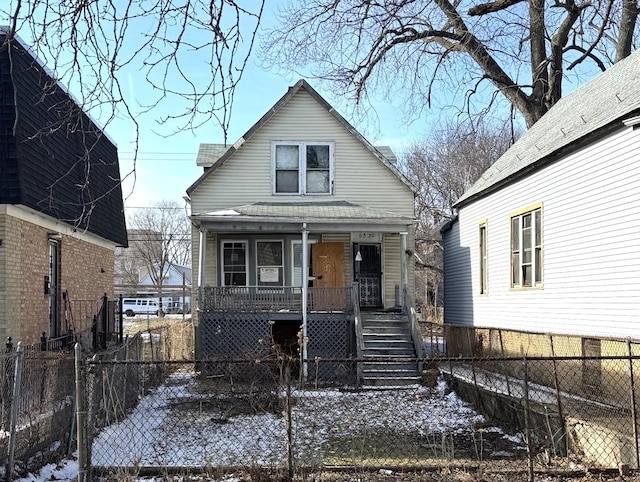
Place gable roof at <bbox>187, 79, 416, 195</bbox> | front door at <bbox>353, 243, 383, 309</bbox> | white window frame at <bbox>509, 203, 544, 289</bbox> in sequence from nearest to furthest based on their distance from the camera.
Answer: white window frame at <bbox>509, 203, 544, 289</bbox>
gable roof at <bbox>187, 79, 416, 195</bbox>
front door at <bbox>353, 243, 383, 309</bbox>

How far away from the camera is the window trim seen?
17.3m

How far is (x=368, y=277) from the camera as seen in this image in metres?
19.3

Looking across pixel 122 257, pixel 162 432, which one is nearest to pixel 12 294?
pixel 162 432

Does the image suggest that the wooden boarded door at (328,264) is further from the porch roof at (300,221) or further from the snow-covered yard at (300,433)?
the snow-covered yard at (300,433)

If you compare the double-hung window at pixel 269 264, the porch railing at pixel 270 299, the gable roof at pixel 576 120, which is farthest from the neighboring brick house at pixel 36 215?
the gable roof at pixel 576 120

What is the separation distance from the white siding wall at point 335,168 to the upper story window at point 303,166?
0.61 ft

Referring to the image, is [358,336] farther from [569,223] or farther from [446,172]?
[446,172]

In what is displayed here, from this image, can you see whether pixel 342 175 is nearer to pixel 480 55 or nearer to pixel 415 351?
pixel 415 351

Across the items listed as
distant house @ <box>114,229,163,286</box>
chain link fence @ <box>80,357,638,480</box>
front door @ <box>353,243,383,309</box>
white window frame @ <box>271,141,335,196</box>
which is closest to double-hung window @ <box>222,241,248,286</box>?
white window frame @ <box>271,141,335,196</box>

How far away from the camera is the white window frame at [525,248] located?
13367 mm

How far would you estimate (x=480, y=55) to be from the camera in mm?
24281

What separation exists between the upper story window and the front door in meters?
2.25

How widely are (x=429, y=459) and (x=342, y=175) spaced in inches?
488

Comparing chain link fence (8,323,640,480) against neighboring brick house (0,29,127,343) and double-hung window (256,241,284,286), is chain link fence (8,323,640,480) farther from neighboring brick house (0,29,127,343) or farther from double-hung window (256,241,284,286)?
double-hung window (256,241,284,286)
